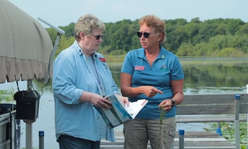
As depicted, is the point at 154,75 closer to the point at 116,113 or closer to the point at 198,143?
the point at 116,113

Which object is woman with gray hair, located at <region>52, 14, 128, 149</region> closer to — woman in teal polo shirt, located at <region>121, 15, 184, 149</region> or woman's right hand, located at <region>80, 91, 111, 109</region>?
woman's right hand, located at <region>80, 91, 111, 109</region>

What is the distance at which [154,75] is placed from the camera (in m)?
3.85

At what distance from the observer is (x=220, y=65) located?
40.5 metres

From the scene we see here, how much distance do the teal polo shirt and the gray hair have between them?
1.91 ft

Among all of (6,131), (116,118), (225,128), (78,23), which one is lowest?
(225,128)

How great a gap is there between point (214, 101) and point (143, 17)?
7.60ft

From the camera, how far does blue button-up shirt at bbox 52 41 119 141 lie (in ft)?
10.8

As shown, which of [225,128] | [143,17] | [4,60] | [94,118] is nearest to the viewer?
[4,60]

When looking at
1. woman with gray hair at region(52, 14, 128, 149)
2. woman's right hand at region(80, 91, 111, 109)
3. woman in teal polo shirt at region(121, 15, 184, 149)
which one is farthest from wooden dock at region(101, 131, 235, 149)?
woman's right hand at region(80, 91, 111, 109)

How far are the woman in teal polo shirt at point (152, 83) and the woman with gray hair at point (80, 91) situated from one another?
43cm

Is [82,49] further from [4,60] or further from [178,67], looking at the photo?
[178,67]

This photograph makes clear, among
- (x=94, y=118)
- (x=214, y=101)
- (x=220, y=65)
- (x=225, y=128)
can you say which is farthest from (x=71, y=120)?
(x=220, y=65)

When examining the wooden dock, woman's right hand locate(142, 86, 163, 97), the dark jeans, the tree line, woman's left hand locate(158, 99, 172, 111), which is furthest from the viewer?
the tree line

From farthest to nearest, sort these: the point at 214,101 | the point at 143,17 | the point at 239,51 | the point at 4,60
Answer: the point at 239,51, the point at 214,101, the point at 143,17, the point at 4,60
